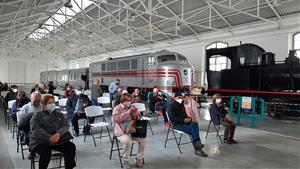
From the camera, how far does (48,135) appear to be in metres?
3.23

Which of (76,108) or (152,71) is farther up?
(152,71)

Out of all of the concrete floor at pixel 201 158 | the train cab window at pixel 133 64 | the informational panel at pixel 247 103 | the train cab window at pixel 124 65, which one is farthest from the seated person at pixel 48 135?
the train cab window at pixel 124 65

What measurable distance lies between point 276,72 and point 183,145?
5.34 metres

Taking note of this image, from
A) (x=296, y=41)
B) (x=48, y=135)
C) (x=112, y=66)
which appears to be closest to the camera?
(x=48, y=135)

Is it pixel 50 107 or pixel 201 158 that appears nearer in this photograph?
pixel 50 107

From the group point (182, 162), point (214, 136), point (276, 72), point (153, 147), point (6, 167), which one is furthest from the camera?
point (276, 72)

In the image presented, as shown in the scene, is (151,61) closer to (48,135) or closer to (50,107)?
(50,107)

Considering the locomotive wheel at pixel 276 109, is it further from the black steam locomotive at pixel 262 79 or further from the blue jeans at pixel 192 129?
the blue jeans at pixel 192 129

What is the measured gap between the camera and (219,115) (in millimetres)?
5586

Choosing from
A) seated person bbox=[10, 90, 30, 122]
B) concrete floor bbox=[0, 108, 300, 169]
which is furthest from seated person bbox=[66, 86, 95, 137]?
seated person bbox=[10, 90, 30, 122]

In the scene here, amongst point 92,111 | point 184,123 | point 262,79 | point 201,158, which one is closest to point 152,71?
point 262,79

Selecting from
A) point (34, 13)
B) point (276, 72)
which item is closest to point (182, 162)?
point (276, 72)

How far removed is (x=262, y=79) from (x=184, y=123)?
5.70 metres

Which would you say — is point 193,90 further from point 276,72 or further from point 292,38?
point 292,38
